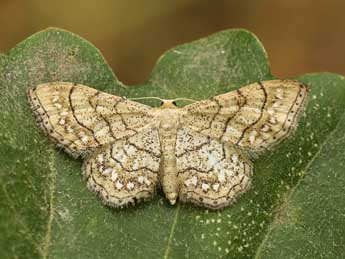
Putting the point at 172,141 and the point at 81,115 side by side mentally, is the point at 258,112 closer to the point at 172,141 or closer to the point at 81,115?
the point at 172,141

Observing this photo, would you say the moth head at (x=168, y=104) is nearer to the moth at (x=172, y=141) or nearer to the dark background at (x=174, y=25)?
the moth at (x=172, y=141)

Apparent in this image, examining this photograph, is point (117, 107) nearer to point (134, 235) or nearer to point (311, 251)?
point (134, 235)

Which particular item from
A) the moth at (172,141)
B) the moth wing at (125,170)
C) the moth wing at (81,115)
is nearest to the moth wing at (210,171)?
the moth at (172,141)

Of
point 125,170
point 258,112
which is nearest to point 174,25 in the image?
point 258,112

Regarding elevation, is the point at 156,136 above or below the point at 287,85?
below

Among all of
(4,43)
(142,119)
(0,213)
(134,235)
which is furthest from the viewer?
(4,43)

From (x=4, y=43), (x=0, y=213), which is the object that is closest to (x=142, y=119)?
(x=0, y=213)

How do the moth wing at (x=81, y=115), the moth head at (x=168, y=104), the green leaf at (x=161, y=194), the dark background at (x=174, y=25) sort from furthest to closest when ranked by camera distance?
the dark background at (x=174, y=25)
the moth head at (x=168, y=104)
the moth wing at (x=81, y=115)
the green leaf at (x=161, y=194)

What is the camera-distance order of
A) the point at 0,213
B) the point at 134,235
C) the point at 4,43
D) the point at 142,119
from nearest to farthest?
the point at 0,213, the point at 134,235, the point at 142,119, the point at 4,43
